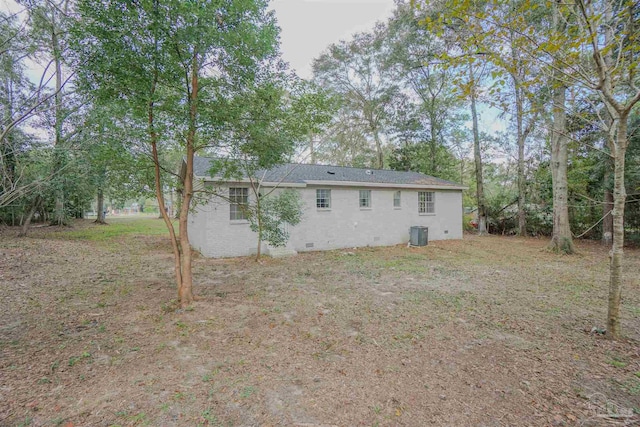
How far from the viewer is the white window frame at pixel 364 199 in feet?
40.3

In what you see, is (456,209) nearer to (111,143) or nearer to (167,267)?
(167,267)

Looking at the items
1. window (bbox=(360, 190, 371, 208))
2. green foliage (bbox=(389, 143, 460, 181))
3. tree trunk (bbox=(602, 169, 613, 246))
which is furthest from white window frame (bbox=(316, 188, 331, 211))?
green foliage (bbox=(389, 143, 460, 181))

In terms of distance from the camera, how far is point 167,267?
816cm

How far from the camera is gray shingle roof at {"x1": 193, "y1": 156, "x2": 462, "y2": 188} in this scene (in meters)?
10.7

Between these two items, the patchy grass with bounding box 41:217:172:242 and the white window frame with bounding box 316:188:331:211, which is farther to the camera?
the patchy grass with bounding box 41:217:172:242

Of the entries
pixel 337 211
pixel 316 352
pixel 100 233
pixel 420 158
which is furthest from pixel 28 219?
pixel 420 158

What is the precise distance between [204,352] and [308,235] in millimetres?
7946

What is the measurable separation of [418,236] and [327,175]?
4.97 meters

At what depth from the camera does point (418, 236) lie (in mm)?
12523

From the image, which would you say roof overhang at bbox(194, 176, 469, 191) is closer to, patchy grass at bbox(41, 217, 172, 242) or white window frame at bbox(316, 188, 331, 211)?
white window frame at bbox(316, 188, 331, 211)

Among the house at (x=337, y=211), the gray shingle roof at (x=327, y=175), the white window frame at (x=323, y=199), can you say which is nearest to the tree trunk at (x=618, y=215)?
the house at (x=337, y=211)

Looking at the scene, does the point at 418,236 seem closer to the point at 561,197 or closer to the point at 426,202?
the point at 426,202

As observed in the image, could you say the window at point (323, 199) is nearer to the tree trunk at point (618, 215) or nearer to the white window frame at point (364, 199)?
the white window frame at point (364, 199)

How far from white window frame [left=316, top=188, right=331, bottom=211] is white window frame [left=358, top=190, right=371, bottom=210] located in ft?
5.02
